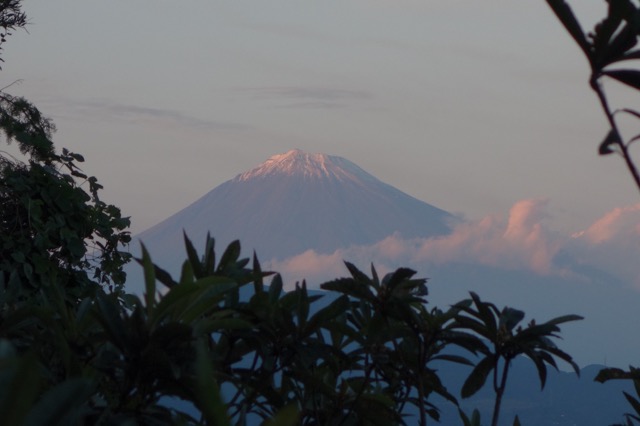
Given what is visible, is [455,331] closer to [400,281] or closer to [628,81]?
[400,281]

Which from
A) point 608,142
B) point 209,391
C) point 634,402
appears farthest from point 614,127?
point 634,402

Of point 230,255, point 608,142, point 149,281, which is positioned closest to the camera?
point 608,142

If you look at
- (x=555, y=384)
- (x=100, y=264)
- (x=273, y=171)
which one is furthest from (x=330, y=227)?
(x=100, y=264)

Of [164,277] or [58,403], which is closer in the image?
Result: [58,403]

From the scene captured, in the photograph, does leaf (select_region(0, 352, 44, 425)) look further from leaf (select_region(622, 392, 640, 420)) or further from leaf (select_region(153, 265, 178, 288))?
leaf (select_region(622, 392, 640, 420))

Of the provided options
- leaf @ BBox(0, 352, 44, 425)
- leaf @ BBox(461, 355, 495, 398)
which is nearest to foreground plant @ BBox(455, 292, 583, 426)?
leaf @ BBox(461, 355, 495, 398)

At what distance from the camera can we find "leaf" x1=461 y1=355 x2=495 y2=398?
109 inches

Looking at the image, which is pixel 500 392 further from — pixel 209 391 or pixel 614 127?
pixel 209 391

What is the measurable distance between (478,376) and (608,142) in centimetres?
125

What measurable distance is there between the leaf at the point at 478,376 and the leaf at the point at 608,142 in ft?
3.85

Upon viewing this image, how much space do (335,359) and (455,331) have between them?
432mm

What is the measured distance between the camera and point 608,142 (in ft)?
5.62

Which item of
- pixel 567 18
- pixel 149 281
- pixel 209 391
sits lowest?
pixel 209 391

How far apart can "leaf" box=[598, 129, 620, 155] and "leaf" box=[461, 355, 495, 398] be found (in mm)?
1174
